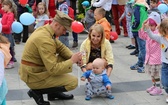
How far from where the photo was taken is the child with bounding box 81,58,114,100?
5641 millimetres

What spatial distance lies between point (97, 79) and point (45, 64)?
99 cm

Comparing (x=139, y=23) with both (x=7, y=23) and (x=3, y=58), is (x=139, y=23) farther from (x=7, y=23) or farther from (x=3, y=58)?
(x=3, y=58)

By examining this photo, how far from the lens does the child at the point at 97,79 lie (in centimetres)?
564

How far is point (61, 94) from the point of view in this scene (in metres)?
5.68

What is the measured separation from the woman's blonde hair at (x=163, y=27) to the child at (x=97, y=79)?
0.99m

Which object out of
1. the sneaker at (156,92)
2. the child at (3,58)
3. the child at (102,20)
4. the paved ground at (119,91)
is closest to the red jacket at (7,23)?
the paved ground at (119,91)

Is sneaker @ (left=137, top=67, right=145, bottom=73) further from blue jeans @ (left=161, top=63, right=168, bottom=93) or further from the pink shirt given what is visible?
blue jeans @ (left=161, top=63, right=168, bottom=93)

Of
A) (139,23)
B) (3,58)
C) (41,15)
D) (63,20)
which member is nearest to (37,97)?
(63,20)

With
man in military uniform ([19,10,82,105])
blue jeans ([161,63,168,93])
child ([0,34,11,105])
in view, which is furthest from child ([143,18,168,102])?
child ([0,34,11,105])

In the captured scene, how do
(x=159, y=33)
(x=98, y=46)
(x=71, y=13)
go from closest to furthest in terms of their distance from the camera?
1. (x=159, y=33)
2. (x=98, y=46)
3. (x=71, y=13)

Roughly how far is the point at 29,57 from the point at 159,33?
197cm

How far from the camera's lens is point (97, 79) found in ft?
18.5

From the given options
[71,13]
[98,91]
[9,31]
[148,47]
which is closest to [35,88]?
[98,91]

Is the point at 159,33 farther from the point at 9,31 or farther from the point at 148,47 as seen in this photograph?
the point at 9,31
